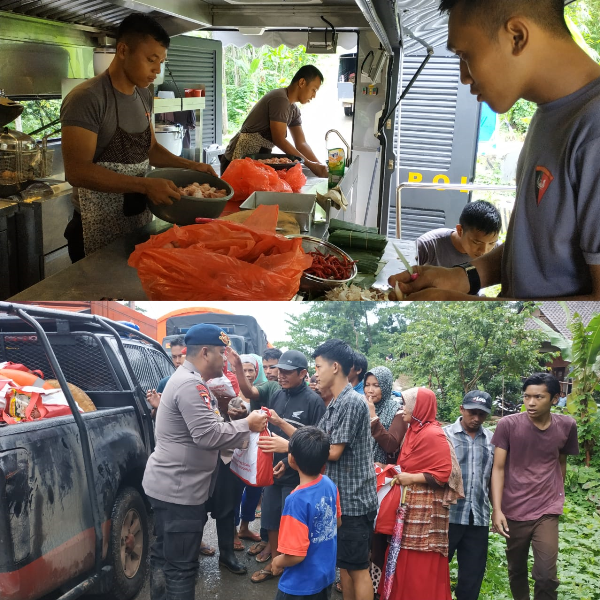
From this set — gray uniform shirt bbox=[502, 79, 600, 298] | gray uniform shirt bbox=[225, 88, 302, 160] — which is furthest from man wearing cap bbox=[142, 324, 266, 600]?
gray uniform shirt bbox=[225, 88, 302, 160]

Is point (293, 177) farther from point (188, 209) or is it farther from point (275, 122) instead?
point (188, 209)

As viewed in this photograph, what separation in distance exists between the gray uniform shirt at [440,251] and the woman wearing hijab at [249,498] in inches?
113

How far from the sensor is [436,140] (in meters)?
7.25

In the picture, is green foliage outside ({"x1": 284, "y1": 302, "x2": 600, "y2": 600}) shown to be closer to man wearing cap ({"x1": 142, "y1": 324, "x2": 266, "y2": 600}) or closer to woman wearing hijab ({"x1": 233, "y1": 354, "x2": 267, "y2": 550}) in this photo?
woman wearing hijab ({"x1": 233, "y1": 354, "x2": 267, "y2": 550})

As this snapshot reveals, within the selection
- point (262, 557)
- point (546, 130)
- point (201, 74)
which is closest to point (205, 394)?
point (262, 557)

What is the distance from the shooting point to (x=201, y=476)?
1245 millimetres

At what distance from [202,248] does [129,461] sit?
77cm

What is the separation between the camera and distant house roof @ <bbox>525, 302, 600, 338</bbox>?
130 cm

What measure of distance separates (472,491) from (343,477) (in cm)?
28

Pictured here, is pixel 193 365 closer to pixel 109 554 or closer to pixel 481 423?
pixel 109 554

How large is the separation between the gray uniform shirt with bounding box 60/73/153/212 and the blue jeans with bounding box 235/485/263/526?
2.17 metres

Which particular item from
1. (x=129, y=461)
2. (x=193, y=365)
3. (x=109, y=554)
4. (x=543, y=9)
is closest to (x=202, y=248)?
(x=193, y=365)

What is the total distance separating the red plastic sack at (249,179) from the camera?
3639 mm

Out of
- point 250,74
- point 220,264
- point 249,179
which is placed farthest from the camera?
point 250,74
